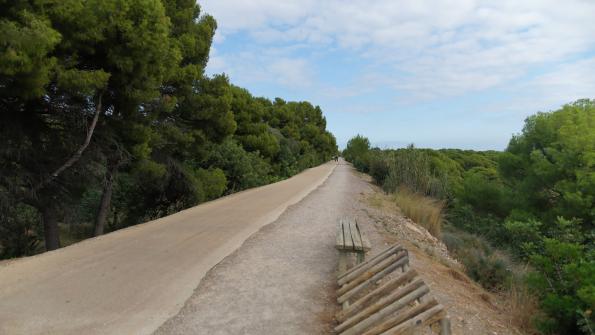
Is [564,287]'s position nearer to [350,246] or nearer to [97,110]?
[350,246]

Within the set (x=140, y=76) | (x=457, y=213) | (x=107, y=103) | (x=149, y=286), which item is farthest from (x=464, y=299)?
(x=457, y=213)

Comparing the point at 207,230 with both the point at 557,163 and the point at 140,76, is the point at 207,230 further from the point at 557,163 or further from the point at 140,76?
the point at 557,163

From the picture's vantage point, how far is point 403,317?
367cm

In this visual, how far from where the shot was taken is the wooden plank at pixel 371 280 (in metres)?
4.93

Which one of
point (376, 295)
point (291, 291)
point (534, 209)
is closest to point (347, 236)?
point (291, 291)

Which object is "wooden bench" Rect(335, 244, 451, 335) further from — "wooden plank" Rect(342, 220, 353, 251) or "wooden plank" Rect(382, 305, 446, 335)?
"wooden plank" Rect(342, 220, 353, 251)

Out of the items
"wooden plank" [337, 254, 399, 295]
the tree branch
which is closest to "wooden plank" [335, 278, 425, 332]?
"wooden plank" [337, 254, 399, 295]

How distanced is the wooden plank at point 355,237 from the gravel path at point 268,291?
0.55m

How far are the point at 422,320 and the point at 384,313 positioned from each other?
1.68ft

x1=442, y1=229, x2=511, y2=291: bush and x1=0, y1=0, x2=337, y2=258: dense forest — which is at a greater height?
x1=0, y1=0, x2=337, y2=258: dense forest

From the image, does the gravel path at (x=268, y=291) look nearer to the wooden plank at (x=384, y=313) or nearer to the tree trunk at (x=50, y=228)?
the wooden plank at (x=384, y=313)

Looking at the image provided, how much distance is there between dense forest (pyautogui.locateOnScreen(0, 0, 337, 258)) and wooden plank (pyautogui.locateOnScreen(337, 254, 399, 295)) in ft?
20.3

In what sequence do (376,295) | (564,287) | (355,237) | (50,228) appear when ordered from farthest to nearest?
(50,228), (355,237), (564,287), (376,295)

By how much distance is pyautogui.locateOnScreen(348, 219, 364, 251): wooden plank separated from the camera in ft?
19.6
